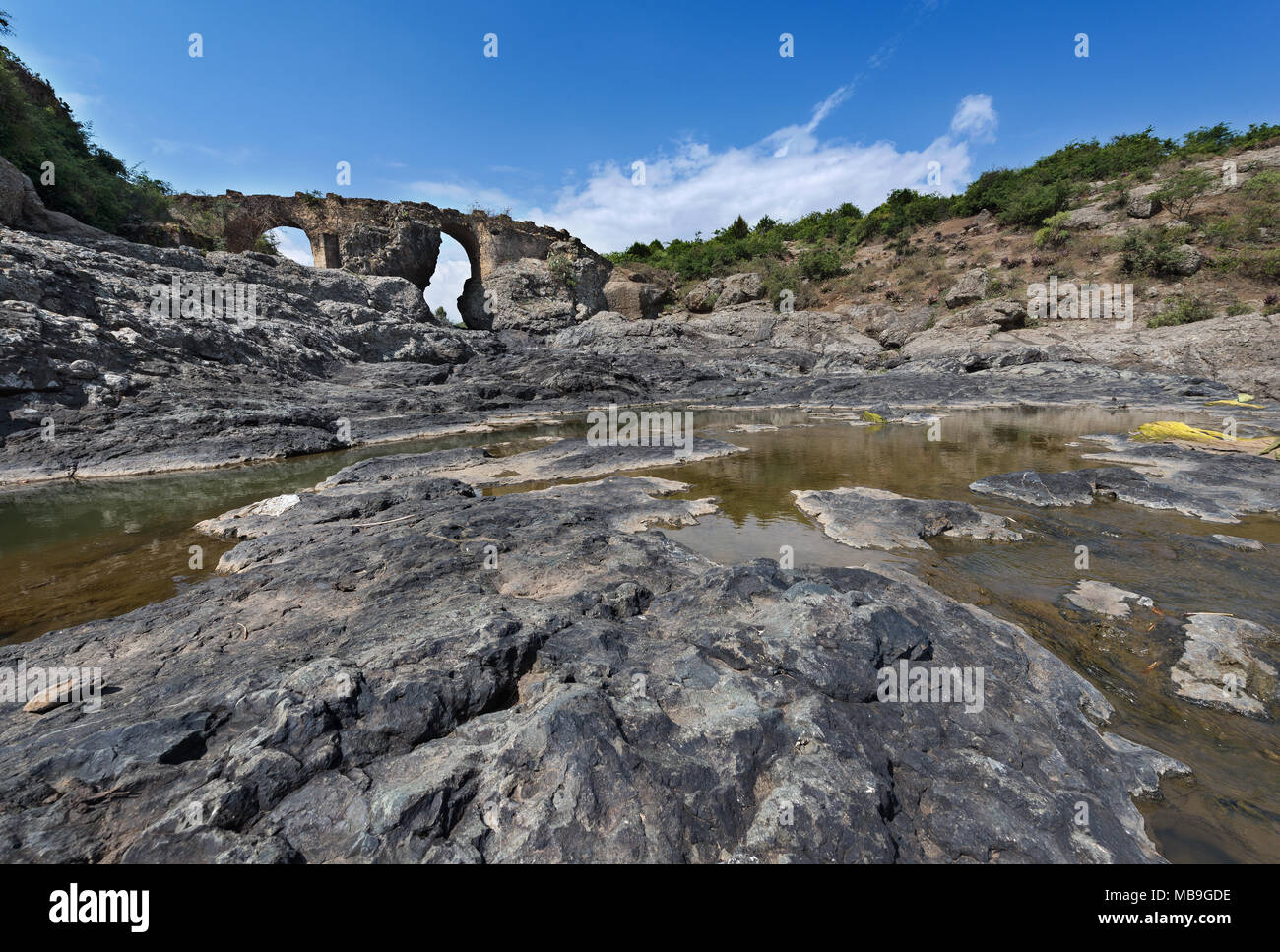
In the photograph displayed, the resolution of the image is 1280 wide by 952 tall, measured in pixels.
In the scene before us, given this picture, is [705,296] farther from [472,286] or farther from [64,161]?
[64,161]

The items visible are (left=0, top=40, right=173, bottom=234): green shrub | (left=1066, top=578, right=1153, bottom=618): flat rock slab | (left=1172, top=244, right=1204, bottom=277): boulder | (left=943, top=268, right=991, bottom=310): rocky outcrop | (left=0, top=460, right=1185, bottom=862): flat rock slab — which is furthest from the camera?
(left=943, top=268, right=991, bottom=310): rocky outcrop

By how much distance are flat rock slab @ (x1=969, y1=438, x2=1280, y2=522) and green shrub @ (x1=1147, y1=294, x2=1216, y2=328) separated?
22111 mm

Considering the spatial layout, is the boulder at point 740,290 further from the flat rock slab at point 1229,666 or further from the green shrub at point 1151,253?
the flat rock slab at point 1229,666

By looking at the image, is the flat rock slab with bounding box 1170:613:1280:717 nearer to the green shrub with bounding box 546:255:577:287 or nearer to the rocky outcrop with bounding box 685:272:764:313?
the rocky outcrop with bounding box 685:272:764:313

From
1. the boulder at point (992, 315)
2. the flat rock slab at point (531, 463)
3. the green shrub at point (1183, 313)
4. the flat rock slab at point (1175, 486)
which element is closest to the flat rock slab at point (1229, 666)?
the flat rock slab at point (1175, 486)

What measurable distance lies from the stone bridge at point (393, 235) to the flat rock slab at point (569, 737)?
111 ft

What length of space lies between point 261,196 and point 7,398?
2745cm

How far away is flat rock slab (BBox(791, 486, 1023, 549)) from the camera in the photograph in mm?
5879

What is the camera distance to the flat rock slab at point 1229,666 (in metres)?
3.15

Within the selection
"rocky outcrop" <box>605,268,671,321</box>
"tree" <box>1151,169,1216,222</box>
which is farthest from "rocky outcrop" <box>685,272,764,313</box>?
"tree" <box>1151,169,1216,222</box>

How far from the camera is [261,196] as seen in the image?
1277 inches

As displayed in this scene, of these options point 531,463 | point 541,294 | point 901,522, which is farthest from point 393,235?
point 901,522
